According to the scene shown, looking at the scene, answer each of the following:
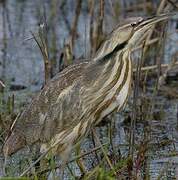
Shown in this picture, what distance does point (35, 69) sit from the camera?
6430 mm

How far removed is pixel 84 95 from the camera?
3732 millimetres

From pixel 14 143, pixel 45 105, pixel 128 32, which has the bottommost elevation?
pixel 14 143

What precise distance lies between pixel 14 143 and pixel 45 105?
23 centimetres

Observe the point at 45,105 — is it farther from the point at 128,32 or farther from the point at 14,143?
the point at 128,32

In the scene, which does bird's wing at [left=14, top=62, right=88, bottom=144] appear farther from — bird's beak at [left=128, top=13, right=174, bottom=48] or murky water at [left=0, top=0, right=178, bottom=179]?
bird's beak at [left=128, top=13, right=174, bottom=48]

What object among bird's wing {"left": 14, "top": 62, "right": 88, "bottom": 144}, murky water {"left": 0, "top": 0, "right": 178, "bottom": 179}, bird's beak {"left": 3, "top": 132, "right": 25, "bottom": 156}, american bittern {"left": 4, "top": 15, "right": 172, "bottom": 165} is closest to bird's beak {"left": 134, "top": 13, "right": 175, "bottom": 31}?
american bittern {"left": 4, "top": 15, "right": 172, "bottom": 165}

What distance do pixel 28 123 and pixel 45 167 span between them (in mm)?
270

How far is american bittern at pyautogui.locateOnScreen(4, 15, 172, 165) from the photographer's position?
3701mm

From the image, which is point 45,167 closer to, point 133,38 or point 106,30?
point 133,38

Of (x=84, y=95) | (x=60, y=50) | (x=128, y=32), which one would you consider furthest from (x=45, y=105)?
(x=60, y=50)

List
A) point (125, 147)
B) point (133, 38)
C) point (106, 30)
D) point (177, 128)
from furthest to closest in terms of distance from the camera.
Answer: point (106, 30) → point (177, 128) → point (125, 147) → point (133, 38)

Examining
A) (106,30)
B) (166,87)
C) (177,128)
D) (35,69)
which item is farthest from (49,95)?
(106,30)

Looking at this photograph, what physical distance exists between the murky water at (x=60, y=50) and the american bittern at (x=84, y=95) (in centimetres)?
23

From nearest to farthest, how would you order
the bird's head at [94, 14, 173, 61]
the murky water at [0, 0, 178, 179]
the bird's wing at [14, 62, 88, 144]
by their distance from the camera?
the bird's head at [94, 14, 173, 61], the bird's wing at [14, 62, 88, 144], the murky water at [0, 0, 178, 179]
